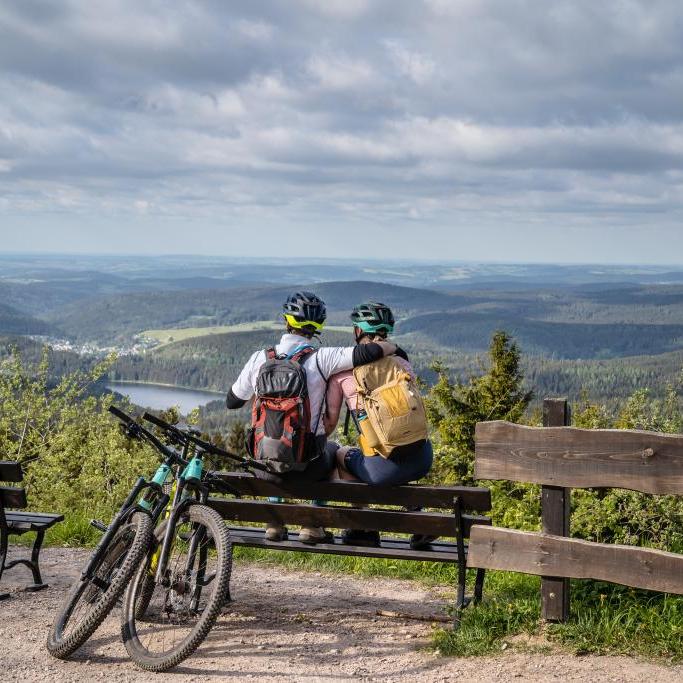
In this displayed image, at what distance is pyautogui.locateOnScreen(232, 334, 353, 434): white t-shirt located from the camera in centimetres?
589

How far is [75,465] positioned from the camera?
3112 centimetres

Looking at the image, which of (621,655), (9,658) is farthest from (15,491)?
(621,655)

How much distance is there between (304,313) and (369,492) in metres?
1.38

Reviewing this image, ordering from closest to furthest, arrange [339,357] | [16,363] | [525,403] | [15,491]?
[339,357] < [15,491] < [16,363] < [525,403]

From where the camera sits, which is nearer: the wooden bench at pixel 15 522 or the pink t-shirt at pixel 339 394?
the pink t-shirt at pixel 339 394

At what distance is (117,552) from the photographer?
5414mm

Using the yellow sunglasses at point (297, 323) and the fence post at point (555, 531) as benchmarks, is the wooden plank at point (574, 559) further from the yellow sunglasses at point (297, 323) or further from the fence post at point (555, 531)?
the yellow sunglasses at point (297, 323)

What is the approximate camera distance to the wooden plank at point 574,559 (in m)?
5.02

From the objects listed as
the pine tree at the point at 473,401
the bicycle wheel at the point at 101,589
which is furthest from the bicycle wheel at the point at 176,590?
the pine tree at the point at 473,401

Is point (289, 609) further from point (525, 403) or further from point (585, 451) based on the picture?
point (525, 403)

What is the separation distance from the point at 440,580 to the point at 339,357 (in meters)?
2.48

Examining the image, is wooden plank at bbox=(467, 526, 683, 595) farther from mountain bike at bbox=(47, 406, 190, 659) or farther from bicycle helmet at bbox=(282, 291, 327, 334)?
mountain bike at bbox=(47, 406, 190, 659)

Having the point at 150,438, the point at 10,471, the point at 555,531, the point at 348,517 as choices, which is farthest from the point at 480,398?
the point at 150,438

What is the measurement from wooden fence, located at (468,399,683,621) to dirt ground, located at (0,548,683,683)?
51cm
